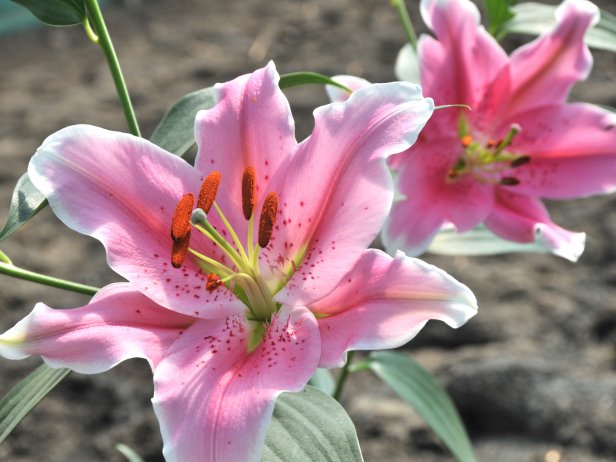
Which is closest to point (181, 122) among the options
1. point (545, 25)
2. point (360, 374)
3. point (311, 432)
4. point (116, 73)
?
point (116, 73)

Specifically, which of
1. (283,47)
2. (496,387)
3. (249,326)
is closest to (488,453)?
(496,387)

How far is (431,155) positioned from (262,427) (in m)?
0.38

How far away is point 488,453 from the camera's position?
1.56 meters

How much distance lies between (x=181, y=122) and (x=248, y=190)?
0.16m

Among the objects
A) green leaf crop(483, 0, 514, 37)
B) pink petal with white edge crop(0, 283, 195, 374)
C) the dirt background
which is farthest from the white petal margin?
the dirt background

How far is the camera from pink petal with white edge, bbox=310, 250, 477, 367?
0.53 meters

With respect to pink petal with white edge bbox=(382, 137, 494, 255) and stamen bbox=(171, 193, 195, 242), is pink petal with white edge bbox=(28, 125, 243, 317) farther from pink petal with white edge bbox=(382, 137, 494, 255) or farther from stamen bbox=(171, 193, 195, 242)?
pink petal with white edge bbox=(382, 137, 494, 255)

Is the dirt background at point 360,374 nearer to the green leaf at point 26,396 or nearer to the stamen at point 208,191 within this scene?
the green leaf at point 26,396

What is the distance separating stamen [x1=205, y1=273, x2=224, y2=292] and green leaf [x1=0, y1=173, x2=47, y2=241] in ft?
0.44

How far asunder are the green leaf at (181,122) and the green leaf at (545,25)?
0.34 meters

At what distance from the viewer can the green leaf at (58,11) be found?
2.43ft

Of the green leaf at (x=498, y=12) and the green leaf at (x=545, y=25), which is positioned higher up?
the green leaf at (x=498, y=12)

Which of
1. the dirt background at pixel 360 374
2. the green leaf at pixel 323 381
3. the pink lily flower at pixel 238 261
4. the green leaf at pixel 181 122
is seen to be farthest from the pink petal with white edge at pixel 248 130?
the dirt background at pixel 360 374

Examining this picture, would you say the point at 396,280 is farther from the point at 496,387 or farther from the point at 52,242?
the point at 52,242
